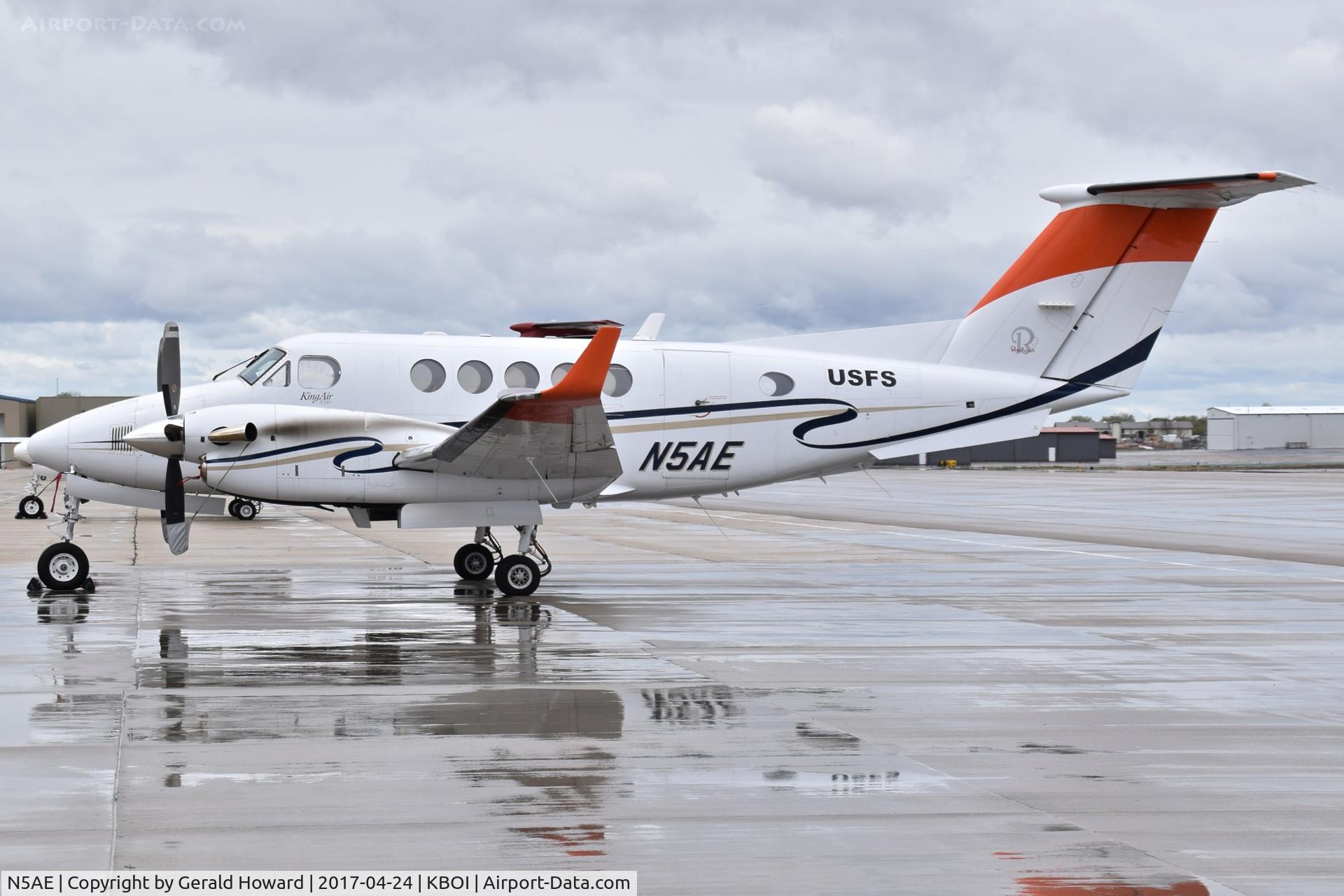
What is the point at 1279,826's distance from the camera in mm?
6227

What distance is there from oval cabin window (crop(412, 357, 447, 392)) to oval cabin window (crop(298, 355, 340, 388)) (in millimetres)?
923

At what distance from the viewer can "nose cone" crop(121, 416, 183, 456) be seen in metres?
15.2

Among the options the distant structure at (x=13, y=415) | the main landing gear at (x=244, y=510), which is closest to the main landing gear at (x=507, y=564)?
the main landing gear at (x=244, y=510)

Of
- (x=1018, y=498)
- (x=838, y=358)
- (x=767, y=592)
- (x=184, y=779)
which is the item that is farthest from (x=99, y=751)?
(x=1018, y=498)

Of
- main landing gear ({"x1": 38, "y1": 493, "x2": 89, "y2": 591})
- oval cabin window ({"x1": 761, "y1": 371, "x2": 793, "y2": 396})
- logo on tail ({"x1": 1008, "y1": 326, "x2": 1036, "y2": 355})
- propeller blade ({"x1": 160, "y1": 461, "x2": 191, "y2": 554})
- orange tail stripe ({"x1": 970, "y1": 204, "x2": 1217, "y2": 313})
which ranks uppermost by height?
orange tail stripe ({"x1": 970, "y1": 204, "x2": 1217, "y2": 313})

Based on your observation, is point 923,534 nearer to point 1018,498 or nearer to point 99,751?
point 1018,498

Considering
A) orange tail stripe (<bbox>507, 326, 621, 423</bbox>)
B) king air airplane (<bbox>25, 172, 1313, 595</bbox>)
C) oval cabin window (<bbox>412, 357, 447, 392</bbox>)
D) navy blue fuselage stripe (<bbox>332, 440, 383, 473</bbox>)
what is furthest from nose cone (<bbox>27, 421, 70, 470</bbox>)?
orange tail stripe (<bbox>507, 326, 621, 423</bbox>)

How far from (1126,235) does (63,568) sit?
47.2 feet

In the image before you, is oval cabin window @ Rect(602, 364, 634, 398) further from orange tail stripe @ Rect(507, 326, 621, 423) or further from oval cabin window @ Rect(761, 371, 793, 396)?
orange tail stripe @ Rect(507, 326, 621, 423)

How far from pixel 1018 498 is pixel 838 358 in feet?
101

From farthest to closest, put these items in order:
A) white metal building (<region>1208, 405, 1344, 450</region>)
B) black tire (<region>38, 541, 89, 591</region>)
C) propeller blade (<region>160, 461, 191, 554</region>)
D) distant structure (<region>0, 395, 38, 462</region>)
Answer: white metal building (<region>1208, 405, 1344, 450</region>) → distant structure (<region>0, 395, 38, 462</region>) → black tire (<region>38, 541, 89, 591</region>) → propeller blade (<region>160, 461, 191, 554</region>)

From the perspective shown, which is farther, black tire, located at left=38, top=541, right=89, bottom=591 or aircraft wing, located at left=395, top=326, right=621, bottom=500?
black tire, located at left=38, top=541, right=89, bottom=591

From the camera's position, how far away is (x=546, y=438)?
15.0 meters

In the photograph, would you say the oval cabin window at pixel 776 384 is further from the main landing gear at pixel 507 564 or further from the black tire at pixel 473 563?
the black tire at pixel 473 563
